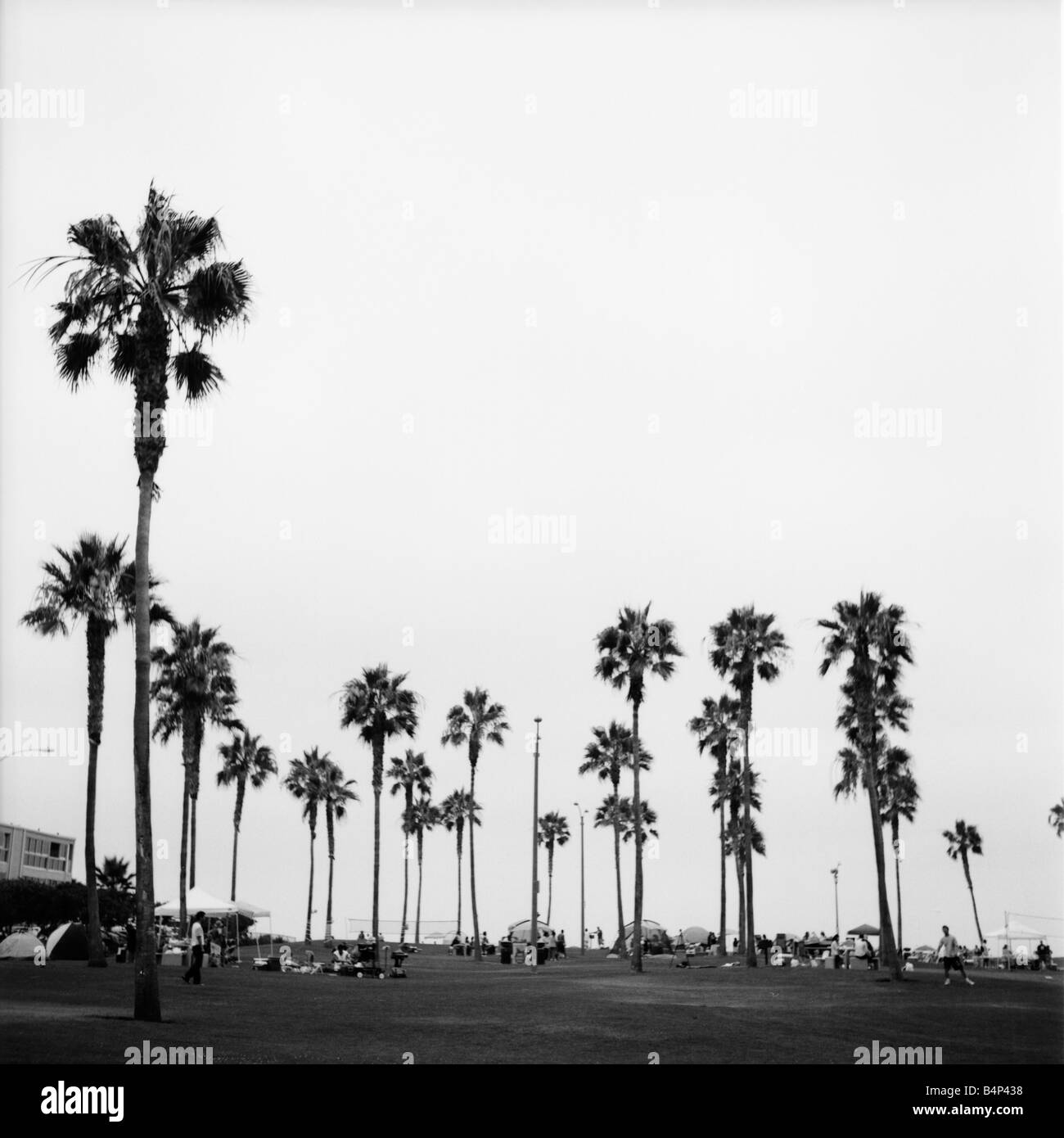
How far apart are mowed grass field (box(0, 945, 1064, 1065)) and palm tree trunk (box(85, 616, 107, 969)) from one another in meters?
1.40

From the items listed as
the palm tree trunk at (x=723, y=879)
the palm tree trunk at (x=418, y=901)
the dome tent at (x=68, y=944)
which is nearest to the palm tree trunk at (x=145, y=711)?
the dome tent at (x=68, y=944)

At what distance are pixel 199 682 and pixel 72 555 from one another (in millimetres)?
12337

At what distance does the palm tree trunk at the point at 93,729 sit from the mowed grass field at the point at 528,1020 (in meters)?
1.40

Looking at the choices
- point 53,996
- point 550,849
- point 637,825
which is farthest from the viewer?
point 550,849

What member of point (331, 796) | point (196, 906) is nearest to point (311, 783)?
point (331, 796)

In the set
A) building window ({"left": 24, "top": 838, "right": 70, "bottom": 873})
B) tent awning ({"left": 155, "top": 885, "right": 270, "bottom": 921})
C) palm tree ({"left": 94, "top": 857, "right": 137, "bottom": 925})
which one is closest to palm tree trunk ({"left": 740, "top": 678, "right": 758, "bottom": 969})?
tent awning ({"left": 155, "top": 885, "right": 270, "bottom": 921})

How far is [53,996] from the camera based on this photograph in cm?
2766

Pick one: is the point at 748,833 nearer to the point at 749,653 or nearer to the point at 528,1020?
the point at 749,653

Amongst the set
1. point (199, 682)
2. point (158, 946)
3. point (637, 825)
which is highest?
point (199, 682)

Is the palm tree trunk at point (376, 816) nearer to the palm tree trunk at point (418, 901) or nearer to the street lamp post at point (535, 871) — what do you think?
the street lamp post at point (535, 871)
